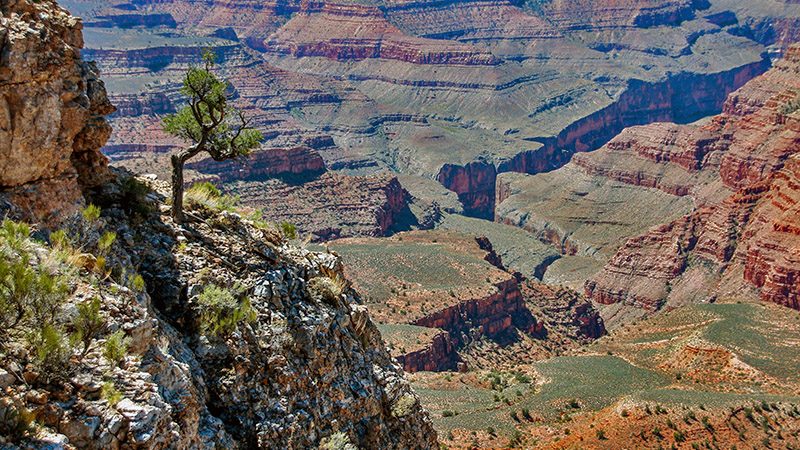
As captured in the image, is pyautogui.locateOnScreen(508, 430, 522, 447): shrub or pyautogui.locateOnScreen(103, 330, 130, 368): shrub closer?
pyautogui.locateOnScreen(103, 330, 130, 368): shrub

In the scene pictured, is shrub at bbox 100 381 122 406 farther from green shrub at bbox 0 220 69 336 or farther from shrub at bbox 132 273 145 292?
shrub at bbox 132 273 145 292

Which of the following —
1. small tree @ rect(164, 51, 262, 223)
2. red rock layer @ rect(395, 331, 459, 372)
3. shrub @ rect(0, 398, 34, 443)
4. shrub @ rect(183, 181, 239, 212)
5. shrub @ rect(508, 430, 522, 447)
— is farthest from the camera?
red rock layer @ rect(395, 331, 459, 372)

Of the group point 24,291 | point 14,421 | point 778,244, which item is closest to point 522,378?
point 778,244

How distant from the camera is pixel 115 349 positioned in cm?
1250

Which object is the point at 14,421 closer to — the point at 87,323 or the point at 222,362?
the point at 87,323

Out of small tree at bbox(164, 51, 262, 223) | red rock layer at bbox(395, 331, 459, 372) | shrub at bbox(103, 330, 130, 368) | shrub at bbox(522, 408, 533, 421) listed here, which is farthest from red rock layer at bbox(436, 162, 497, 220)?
shrub at bbox(103, 330, 130, 368)

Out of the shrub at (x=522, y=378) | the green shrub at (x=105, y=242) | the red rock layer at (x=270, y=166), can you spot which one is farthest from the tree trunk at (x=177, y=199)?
the red rock layer at (x=270, y=166)

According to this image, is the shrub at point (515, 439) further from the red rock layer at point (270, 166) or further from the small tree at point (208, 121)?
the red rock layer at point (270, 166)

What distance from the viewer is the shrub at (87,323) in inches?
486

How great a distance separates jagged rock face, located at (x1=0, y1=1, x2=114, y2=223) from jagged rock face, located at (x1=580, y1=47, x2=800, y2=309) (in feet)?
256

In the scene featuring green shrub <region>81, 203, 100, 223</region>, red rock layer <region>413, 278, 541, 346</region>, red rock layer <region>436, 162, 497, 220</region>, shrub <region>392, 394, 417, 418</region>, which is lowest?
red rock layer <region>436, 162, 497, 220</region>

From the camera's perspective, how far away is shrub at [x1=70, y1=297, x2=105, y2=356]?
12.3 meters

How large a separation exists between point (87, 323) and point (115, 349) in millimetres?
527

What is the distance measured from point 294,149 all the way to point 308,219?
40.8 ft
